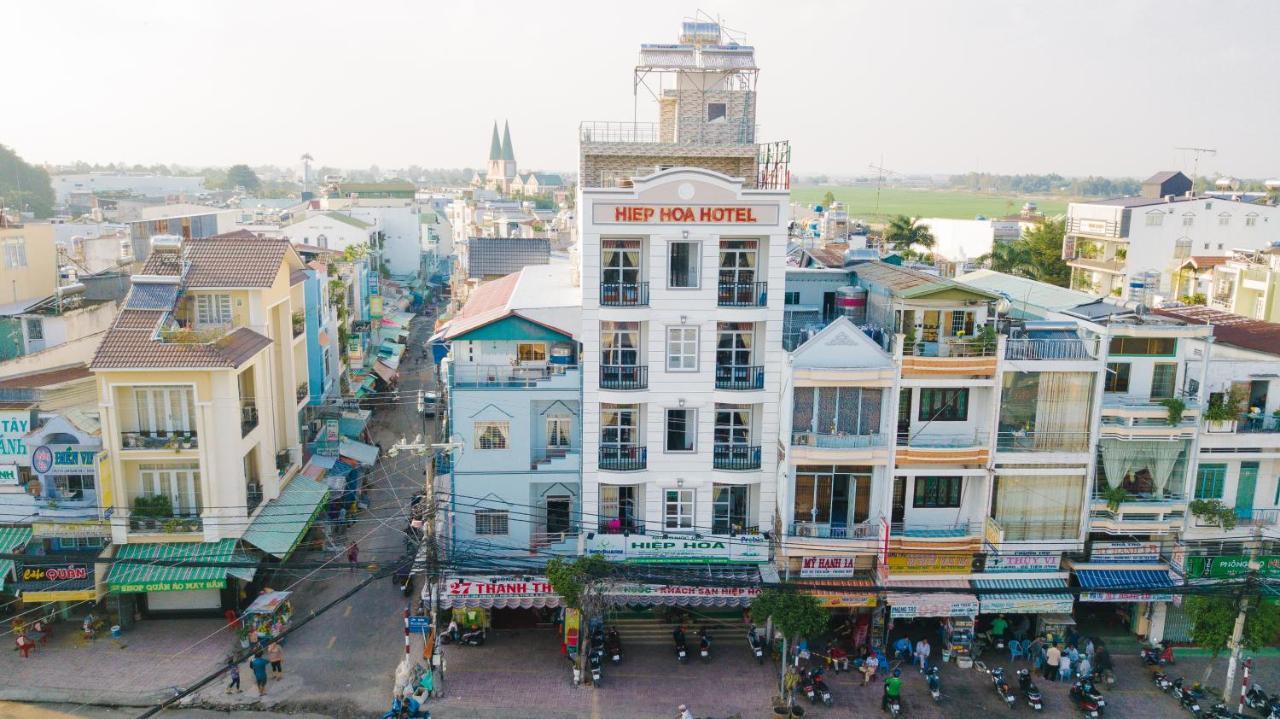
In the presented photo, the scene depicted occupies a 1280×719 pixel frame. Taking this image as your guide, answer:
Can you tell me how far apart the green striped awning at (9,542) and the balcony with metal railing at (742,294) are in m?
23.2

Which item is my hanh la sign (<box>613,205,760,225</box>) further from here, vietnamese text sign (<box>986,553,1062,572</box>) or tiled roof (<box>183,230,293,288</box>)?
tiled roof (<box>183,230,293,288</box>)

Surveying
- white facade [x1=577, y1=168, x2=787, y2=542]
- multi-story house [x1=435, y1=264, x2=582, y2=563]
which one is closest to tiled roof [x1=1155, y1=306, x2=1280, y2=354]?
white facade [x1=577, y1=168, x2=787, y2=542]

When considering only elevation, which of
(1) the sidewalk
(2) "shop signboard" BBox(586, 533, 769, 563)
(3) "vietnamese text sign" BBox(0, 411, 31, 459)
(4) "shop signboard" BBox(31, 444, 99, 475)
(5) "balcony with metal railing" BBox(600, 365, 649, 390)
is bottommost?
(1) the sidewalk

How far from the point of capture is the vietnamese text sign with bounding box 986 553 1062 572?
28.8m

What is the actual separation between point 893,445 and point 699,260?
8.35 metres

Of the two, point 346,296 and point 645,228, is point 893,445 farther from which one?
point 346,296

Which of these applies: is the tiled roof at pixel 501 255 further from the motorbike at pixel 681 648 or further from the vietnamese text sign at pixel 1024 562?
the vietnamese text sign at pixel 1024 562

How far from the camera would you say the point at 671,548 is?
29062 millimetres

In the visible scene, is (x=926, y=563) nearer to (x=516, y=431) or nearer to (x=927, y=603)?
(x=927, y=603)

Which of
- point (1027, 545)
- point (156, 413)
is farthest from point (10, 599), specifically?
point (1027, 545)

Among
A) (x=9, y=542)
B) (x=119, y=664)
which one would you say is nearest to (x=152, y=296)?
(x=9, y=542)

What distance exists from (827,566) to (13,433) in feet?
85.8

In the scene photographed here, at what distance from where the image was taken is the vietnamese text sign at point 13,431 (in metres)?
28.8

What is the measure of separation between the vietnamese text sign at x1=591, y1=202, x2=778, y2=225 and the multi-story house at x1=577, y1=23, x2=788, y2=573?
1.3 inches
